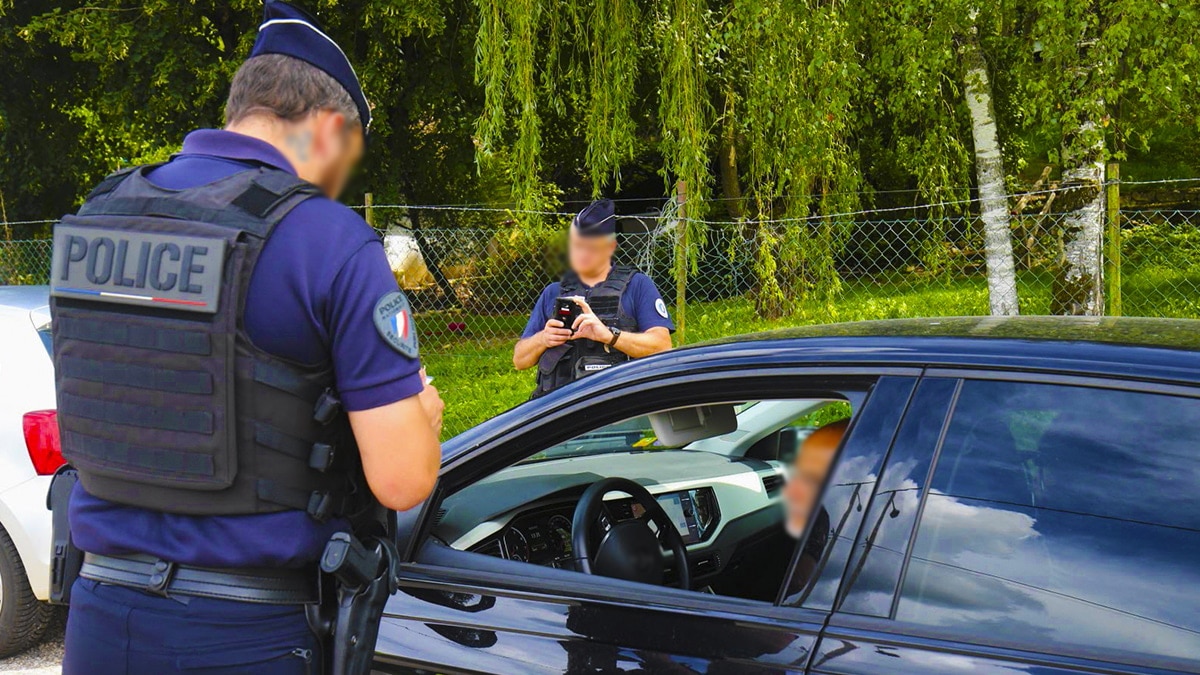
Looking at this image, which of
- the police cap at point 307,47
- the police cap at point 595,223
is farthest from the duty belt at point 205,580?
the police cap at point 595,223

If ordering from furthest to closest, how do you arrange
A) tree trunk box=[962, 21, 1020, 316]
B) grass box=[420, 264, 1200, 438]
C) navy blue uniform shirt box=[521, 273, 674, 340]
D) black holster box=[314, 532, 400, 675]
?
grass box=[420, 264, 1200, 438], tree trunk box=[962, 21, 1020, 316], navy blue uniform shirt box=[521, 273, 674, 340], black holster box=[314, 532, 400, 675]

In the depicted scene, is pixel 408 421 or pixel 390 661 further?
pixel 390 661

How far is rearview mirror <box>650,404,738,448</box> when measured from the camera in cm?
238

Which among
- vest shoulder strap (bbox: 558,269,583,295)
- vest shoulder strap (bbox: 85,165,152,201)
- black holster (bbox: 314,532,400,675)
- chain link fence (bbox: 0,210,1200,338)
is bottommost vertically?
chain link fence (bbox: 0,210,1200,338)

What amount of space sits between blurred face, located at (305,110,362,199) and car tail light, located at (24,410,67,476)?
2.71 meters

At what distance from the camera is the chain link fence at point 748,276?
788 cm

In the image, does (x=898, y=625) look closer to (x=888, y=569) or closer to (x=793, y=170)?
(x=888, y=569)

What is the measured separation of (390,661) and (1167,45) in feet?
20.8

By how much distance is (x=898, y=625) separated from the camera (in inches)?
67.5

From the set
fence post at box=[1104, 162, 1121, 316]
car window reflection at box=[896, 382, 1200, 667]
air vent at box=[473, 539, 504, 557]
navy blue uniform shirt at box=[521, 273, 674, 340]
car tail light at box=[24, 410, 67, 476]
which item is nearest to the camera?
car window reflection at box=[896, 382, 1200, 667]

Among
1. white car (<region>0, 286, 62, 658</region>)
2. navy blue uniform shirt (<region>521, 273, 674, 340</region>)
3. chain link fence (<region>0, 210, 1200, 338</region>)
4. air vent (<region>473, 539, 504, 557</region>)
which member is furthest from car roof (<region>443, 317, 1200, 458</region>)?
chain link fence (<region>0, 210, 1200, 338</region>)

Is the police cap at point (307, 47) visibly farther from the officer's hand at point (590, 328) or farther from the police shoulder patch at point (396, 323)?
the officer's hand at point (590, 328)

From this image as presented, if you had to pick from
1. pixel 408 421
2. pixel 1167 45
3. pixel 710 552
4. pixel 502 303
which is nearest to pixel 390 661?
pixel 408 421

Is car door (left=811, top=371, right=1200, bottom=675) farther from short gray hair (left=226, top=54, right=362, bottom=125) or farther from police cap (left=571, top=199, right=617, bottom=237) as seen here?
police cap (left=571, top=199, right=617, bottom=237)
